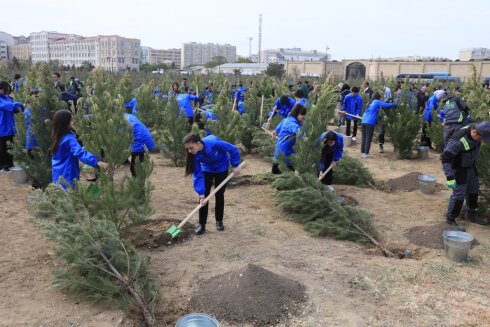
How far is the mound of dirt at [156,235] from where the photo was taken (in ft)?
16.0

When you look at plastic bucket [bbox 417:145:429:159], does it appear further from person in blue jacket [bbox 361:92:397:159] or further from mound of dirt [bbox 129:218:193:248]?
mound of dirt [bbox 129:218:193:248]

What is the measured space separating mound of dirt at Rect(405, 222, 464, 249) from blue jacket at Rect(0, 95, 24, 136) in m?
6.43

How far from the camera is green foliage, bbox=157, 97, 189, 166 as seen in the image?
8.85m

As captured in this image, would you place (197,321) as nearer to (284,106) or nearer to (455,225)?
(455,225)

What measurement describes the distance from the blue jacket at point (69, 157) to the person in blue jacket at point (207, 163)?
104 cm

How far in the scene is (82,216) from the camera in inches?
144

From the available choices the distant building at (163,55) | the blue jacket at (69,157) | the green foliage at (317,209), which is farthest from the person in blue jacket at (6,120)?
the distant building at (163,55)

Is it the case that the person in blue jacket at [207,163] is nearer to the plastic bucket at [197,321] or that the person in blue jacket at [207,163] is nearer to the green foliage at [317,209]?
the green foliage at [317,209]

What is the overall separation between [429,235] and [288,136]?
2378 mm

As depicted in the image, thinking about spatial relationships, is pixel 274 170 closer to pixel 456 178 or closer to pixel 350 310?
pixel 456 178

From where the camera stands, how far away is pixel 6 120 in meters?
7.42

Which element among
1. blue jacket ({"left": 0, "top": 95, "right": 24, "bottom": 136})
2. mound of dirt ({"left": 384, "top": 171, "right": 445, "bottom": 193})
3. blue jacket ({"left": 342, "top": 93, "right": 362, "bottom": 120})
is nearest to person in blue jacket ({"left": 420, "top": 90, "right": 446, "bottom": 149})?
blue jacket ({"left": 342, "top": 93, "right": 362, "bottom": 120})

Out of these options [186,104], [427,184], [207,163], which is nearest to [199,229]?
[207,163]

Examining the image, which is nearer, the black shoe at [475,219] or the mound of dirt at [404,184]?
the black shoe at [475,219]
